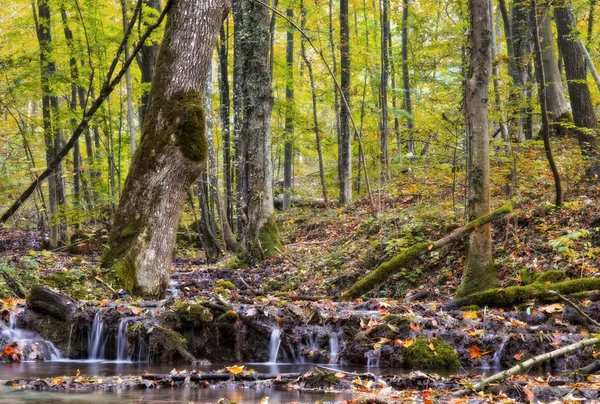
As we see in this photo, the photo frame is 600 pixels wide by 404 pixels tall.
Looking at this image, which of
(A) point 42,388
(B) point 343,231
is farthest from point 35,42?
(A) point 42,388

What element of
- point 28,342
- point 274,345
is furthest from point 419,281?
point 28,342

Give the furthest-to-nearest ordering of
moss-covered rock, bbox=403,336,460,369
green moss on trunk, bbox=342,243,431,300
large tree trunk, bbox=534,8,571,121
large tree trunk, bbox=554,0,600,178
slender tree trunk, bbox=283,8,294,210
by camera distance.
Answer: slender tree trunk, bbox=283,8,294,210 < large tree trunk, bbox=534,8,571,121 < large tree trunk, bbox=554,0,600,178 < green moss on trunk, bbox=342,243,431,300 < moss-covered rock, bbox=403,336,460,369

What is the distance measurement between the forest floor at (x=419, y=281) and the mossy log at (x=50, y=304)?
1.16ft

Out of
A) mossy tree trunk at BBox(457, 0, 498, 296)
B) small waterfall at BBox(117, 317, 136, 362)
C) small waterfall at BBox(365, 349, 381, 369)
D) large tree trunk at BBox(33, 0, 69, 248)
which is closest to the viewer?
small waterfall at BBox(365, 349, 381, 369)

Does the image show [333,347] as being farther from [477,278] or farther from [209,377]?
[477,278]

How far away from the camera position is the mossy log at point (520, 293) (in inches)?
249

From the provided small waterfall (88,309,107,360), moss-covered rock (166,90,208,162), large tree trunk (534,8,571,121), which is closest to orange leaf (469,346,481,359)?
small waterfall (88,309,107,360)

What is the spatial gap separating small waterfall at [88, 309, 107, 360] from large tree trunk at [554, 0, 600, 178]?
9.28 meters

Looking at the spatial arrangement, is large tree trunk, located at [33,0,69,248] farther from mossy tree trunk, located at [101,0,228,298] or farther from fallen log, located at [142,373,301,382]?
fallen log, located at [142,373,301,382]

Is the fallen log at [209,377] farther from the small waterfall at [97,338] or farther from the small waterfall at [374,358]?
the small waterfall at [97,338]

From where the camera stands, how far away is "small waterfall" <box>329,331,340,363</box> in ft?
19.2

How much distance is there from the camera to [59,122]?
1426 cm

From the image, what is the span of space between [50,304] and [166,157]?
2.68 m

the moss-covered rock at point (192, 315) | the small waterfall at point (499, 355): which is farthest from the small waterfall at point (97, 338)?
the small waterfall at point (499, 355)
